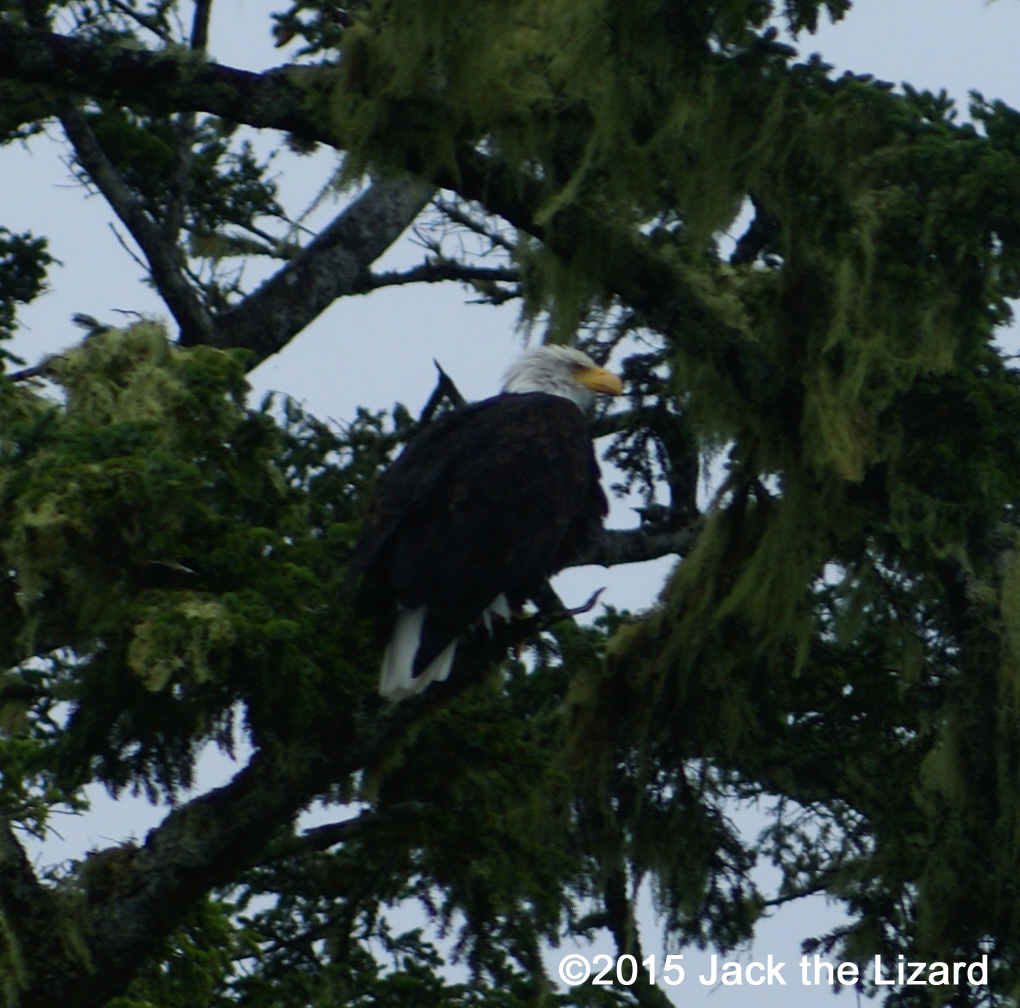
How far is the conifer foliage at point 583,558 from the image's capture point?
4418 millimetres

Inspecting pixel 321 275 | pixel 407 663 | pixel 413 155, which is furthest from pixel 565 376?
pixel 407 663

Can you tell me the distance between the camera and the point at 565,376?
6875mm

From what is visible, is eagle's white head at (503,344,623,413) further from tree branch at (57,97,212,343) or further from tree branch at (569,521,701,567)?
tree branch at (57,97,212,343)

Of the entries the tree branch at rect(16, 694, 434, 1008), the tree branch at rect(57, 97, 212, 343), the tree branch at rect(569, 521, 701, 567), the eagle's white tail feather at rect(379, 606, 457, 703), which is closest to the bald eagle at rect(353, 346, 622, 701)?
the eagle's white tail feather at rect(379, 606, 457, 703)

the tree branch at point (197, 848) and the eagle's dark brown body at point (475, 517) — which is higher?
the eagle's dark brown body at point (475, 517)

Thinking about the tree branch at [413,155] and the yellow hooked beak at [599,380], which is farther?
the yellow hooked beak at [599,380]

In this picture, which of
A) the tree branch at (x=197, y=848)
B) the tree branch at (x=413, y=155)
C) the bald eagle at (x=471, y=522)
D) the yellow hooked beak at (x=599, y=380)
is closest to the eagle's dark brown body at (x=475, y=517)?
the bald eagle at (x=471, y=522)

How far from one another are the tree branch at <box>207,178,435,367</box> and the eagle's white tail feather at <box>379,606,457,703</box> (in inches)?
100

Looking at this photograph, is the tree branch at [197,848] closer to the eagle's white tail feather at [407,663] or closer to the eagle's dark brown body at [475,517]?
the eagle's white tail feather at [407,663]

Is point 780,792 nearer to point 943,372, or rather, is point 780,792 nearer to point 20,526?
point 943,372

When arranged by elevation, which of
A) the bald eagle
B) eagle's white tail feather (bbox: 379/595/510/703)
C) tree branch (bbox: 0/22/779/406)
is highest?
tree branch (bbox: 0/22/779/406)

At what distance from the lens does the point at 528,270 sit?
553 centimetres

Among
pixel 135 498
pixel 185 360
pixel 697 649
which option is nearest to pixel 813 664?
pixel 697 649

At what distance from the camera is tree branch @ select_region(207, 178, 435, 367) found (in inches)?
290
